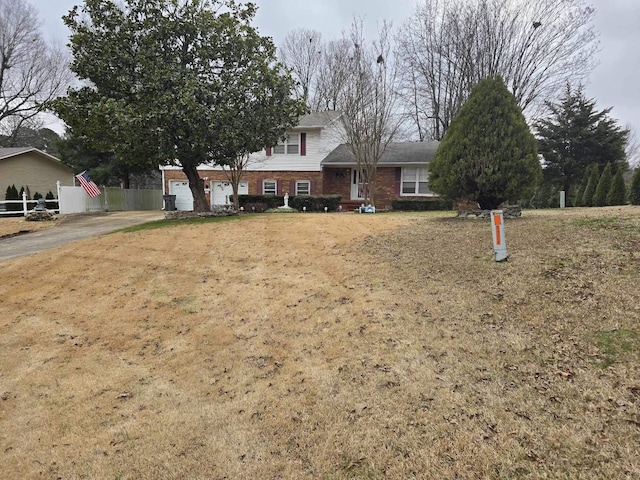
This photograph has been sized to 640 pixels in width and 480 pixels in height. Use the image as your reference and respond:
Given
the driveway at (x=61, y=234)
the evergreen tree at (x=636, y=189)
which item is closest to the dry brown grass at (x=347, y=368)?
the driveway at (x=61, y=234)

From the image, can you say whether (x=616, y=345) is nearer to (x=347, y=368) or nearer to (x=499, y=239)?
(x=347, y=368)

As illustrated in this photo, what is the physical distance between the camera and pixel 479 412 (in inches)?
104

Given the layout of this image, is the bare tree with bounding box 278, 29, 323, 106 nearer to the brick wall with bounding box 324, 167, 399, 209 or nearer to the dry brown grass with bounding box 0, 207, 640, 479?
the brick wall with bounding box 324, 167, 399, 209

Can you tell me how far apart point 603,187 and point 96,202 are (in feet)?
84.4

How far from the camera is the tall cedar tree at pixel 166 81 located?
38.4ft

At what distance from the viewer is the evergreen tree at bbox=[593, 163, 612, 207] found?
16.8 m

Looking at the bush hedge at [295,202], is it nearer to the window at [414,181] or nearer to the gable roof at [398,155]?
the gable roof at [398,155]

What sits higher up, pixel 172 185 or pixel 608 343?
pixel 172 185

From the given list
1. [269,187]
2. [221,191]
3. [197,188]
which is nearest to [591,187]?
[269,187]

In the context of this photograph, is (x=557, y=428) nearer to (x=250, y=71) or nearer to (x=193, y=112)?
(x=193, y=112)

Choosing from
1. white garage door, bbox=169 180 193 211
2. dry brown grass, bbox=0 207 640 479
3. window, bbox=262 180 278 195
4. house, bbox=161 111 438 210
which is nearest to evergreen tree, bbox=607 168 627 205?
house, bbox=161 111 438 210

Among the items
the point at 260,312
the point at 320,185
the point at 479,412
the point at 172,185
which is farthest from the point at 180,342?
the point at 172,185

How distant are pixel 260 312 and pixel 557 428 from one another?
11.9 ft

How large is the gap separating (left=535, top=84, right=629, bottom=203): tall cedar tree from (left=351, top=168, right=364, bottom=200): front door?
35.1 feet
